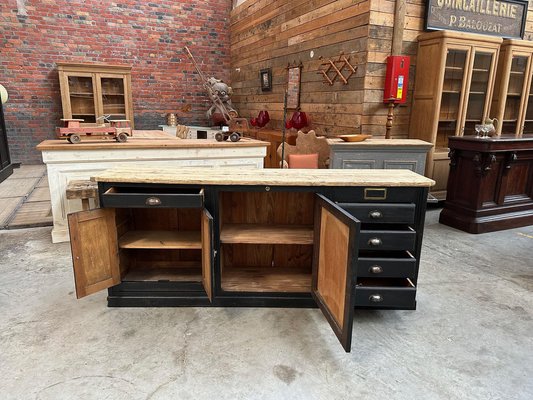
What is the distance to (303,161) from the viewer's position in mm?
4039

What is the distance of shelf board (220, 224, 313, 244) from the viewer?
7.78 ft

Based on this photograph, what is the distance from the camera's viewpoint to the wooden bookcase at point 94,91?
6855mm

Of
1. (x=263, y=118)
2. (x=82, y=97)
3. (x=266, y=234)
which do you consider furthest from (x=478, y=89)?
(x=82, y=97)

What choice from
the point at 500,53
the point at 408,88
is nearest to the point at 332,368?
the point at 408,88

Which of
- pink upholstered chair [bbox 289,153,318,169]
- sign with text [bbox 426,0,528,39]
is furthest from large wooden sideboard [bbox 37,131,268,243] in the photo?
sign with text [bbox 426,0,528,39]

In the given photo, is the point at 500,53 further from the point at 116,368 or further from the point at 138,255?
the point at 116,368

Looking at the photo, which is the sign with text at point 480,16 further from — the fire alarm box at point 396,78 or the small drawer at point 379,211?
the small drawer at point 379,211

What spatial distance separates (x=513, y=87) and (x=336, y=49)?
99.4 inches

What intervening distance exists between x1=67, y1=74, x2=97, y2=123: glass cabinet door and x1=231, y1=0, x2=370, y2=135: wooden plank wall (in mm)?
2887

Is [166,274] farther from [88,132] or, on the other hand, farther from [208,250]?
[88,132]

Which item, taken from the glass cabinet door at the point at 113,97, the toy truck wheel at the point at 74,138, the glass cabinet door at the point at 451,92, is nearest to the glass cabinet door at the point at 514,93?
the glass cabinet door at the point at 451,92

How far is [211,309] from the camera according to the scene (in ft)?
7.95

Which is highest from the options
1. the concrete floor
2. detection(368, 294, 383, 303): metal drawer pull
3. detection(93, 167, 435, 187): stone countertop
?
detection(93, 167, 435, 187): stone countertop

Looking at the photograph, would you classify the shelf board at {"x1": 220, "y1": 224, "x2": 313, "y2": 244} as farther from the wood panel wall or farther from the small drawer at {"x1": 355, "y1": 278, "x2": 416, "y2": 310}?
the wood panel wall
